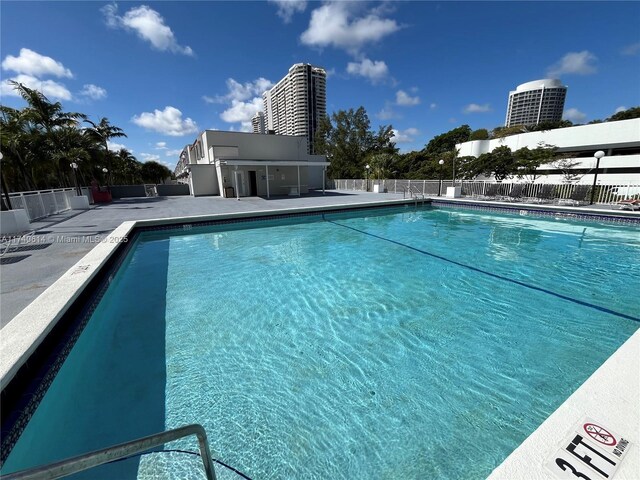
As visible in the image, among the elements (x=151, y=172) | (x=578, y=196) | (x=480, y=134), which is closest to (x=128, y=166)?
(x=151, y=172)

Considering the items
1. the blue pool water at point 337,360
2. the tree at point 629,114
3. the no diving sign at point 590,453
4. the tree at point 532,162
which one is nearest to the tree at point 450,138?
the tree at point 629,114

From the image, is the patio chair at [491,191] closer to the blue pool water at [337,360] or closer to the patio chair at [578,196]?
the patio chair at [578,196]

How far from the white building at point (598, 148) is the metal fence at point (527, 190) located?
43.5 ft

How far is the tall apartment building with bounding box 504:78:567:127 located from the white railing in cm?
9078

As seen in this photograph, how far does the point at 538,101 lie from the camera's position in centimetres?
7275

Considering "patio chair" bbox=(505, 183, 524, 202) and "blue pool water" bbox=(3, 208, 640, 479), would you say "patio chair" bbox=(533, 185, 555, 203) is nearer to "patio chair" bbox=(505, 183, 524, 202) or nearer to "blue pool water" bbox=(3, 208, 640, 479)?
"patio chair" bbox=(505, 183, 524, 202)

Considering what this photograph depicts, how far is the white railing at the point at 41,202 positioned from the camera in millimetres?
8644

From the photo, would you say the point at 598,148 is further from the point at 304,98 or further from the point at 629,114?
the point at 304,98

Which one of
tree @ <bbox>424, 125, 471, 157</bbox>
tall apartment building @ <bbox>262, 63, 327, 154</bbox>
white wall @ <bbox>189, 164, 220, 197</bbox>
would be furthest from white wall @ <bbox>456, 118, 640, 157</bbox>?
white wall @ <bbox>189, 164, 220, 197</bbox>

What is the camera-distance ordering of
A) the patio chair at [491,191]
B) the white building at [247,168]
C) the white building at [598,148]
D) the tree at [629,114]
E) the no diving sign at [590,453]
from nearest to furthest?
the no diving sign at [590,453] → the patio chair at [491,191] → the white building at [247,168] → the white building at [598,148] → the tree at [629,114]

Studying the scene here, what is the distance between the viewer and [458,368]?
9.44 feet

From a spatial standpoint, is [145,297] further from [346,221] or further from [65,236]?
[346,221]

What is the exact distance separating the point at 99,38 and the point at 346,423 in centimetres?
1518

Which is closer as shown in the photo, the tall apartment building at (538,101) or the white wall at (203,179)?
the white wall at (203,179)
